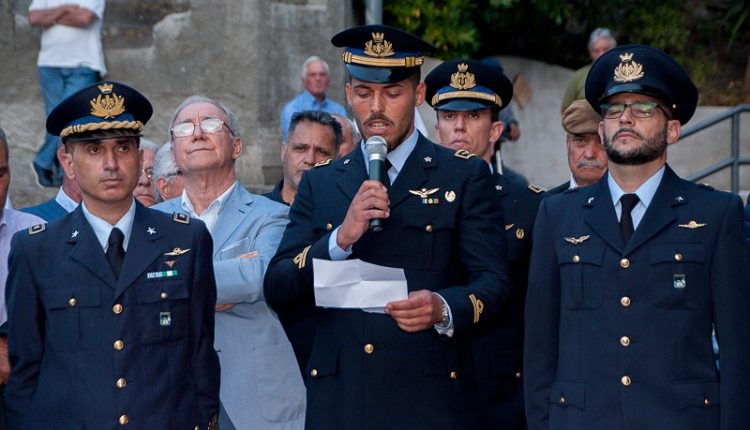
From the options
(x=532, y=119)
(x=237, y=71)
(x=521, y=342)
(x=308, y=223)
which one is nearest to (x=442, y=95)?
(x=521, y=342)

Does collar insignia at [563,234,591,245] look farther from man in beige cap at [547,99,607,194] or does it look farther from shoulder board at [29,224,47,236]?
shoulder board at [29,224,47,236]

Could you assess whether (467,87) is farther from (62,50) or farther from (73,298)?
(62,50)

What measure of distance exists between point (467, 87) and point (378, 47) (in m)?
2.15

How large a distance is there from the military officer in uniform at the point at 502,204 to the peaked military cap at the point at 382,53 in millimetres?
1024

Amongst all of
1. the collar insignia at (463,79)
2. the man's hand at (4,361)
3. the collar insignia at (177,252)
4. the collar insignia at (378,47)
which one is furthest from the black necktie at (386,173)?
the collar insignia at (463,79)

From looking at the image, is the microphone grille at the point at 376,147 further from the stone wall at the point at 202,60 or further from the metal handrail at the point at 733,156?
the metal handrail at the point at 733,156

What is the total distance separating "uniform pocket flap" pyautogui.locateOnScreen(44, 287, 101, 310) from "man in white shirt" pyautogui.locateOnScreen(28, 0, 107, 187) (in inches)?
271

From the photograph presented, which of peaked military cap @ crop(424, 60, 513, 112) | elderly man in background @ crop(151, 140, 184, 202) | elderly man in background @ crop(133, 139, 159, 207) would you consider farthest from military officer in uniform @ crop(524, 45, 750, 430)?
elderly man in background @ crop(133, 139, 159, 207)

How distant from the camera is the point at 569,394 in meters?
5.38

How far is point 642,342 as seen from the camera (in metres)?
5.27

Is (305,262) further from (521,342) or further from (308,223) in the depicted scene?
(521,342)

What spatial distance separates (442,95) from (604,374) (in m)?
2.77

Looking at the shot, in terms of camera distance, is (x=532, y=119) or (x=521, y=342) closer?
(x=521, y=342)

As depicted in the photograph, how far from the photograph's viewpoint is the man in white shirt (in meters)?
12.2
